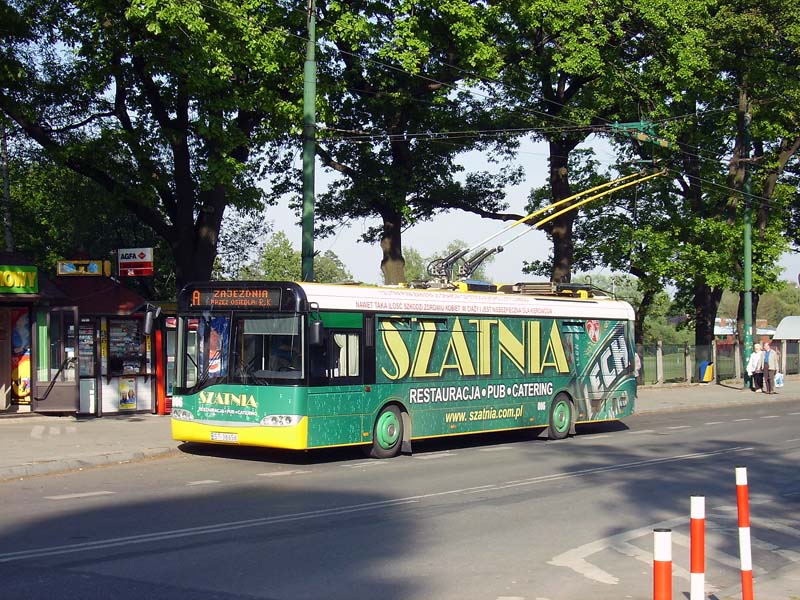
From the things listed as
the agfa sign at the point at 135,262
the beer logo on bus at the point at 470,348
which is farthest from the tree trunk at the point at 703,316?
the agfa sign at the point at 135,262

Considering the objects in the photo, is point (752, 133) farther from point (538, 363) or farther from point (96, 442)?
point (96, 442)

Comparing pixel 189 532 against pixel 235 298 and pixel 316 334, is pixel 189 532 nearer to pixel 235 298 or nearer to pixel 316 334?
pixel 316 334

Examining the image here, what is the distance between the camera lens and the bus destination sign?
48.8 feet

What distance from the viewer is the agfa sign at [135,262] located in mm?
22969

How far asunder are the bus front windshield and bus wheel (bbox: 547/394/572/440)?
6.89 metres

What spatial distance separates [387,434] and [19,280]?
8.42 meters

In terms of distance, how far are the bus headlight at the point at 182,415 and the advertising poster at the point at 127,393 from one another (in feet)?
21.3

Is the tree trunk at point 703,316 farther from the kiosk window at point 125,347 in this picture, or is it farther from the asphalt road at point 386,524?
the kiosk window at point 125,347

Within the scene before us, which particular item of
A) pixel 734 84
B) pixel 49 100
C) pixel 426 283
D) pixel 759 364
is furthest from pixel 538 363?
pixel 734 84

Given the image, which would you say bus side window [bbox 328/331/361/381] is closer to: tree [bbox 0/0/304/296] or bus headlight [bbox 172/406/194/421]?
bus headlight [bbox 172/406/194/421]

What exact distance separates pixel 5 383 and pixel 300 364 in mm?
9099

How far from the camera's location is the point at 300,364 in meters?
14.6

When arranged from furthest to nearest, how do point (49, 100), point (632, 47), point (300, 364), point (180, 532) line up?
point (632, 47)
point (49, 100)
point (300, 364)
point (180, 532)

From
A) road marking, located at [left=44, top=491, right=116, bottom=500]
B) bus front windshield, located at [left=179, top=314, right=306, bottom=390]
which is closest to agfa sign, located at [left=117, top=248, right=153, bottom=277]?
bus front windshield, located at [left=179, top=314, right=306, bottom=390]
